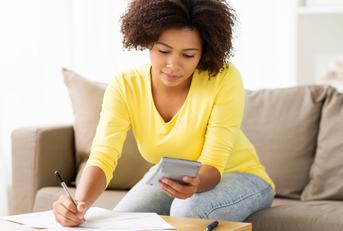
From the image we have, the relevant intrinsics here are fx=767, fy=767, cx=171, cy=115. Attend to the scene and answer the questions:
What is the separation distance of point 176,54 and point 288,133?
2.74ft

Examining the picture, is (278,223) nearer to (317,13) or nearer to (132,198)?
(132,198)

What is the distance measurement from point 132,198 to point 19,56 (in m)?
1.39

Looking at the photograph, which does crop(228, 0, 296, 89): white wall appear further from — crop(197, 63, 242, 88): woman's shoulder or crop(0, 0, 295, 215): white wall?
crop(197, 63, 242, 88): woman's shoulder

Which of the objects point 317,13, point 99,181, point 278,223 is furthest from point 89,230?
point 317,13

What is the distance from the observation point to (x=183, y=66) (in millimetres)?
2121

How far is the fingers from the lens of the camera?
6.05ft

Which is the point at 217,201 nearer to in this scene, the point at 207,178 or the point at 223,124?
the point at 207,178

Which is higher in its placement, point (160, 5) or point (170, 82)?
point (160, 5)

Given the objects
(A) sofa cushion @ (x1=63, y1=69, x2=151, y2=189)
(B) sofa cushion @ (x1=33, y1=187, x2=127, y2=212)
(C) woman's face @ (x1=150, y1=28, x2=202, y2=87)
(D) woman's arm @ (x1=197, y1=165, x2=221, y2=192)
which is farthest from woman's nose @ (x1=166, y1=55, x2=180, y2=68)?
(A) sofa cushion @ (x1=63, y1=69, x2=151, y2=189)

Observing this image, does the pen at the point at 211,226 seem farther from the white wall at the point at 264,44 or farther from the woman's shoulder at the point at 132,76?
the white wall at the point at 264,44

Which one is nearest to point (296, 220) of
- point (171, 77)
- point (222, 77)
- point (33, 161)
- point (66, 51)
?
point (222, 77)

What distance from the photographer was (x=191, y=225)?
1.83 m

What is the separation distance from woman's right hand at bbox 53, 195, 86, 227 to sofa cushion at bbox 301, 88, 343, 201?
3.53 feet

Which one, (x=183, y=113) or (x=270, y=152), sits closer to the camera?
(x=183, y=113)
